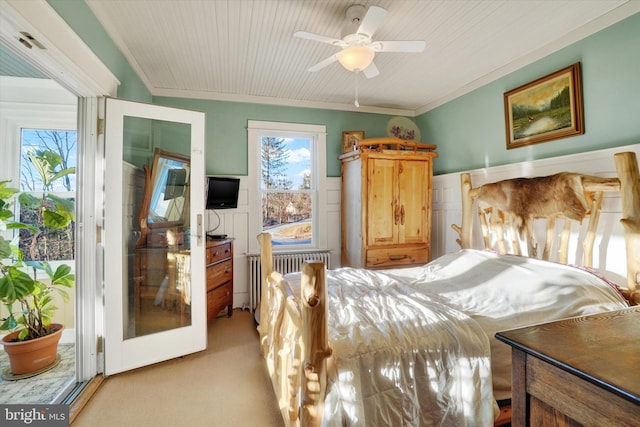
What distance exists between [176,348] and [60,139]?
2.23 metres

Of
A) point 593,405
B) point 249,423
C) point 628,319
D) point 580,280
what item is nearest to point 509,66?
point 580,280

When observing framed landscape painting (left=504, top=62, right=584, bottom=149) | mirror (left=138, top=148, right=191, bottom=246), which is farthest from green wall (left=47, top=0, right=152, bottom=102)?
framed landscape painting (left=504, top=62, right=584, bottom=149)

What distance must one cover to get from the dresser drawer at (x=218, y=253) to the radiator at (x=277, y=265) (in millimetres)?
372

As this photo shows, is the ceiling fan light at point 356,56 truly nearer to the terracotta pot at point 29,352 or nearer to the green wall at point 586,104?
the green wall at point 586,104

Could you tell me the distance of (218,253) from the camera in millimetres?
3037

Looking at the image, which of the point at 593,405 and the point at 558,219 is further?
the point at 558,219

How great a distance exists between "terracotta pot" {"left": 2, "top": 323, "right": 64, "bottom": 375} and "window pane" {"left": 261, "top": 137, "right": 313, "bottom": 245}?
222 cm

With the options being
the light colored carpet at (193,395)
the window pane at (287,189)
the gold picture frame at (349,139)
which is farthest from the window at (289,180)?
the light colored carpet at (193,395)

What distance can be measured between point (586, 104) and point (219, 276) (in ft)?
11.7

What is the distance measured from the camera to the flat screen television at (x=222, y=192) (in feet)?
10.6

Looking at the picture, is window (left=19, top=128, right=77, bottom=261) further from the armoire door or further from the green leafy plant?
the armoire door

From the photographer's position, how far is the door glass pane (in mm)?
2258

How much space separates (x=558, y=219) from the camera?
2.27 m

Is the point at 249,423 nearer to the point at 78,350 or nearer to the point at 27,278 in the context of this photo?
the point at 78,350
